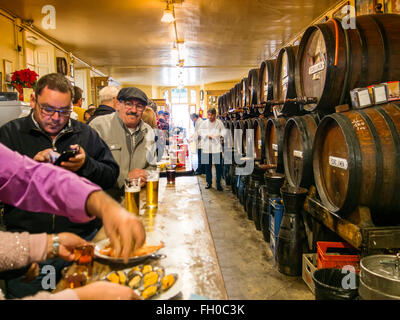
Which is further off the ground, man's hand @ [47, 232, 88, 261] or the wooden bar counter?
man's hand @ [47, 232, 88, 261]

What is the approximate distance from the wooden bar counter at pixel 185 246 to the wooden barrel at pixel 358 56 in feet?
4.66

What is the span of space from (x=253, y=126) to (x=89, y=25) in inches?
179

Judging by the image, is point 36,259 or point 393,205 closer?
point 36,259

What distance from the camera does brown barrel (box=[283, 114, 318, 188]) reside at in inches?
108

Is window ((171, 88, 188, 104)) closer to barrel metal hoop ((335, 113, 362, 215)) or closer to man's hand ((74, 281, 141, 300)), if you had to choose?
barrel metal hoop ((335, 113, 362, 215))

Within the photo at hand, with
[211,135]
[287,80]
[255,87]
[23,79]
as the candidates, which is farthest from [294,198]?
[211,135]

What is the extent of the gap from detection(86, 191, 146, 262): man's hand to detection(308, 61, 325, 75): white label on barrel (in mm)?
2293

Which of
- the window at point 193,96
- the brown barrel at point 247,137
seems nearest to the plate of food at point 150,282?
the brown barrel at point 247,137

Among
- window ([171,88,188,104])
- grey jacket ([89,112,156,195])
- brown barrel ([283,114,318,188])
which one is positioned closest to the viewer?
grey jacket ([89,112,156,195])

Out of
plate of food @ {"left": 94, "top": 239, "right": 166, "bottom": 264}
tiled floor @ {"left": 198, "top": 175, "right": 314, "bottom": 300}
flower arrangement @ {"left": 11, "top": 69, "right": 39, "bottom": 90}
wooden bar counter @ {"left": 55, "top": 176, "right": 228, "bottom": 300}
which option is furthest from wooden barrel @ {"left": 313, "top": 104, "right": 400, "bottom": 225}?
flower arrangement @ {"left": 11, "top": 69, "right": 39, "bottom": 90}

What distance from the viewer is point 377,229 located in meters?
1.88

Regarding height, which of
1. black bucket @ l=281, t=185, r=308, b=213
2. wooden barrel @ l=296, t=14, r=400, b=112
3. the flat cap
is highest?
wooden barrel @ l=296, t=14, r=400, b=112

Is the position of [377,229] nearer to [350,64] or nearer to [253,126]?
[350,64]
